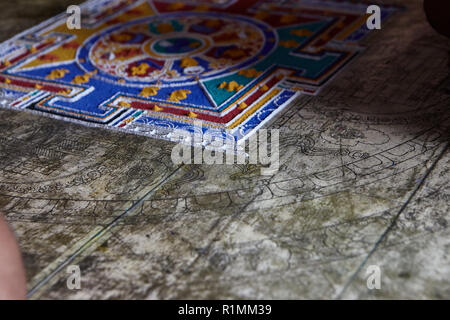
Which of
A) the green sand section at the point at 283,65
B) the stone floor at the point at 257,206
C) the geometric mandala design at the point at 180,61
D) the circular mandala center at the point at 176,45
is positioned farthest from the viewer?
the circular mandala center at the point at 176,45

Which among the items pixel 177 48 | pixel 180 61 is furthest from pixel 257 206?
pixel 177 48

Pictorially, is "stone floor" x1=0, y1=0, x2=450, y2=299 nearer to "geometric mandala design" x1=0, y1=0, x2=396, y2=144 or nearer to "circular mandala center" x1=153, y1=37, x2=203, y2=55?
"geometric mandala design" x1=0, y1=0, x2=396, y2=144

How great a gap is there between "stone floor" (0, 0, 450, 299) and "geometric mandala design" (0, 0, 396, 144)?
20 cm

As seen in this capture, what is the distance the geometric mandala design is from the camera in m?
3.37

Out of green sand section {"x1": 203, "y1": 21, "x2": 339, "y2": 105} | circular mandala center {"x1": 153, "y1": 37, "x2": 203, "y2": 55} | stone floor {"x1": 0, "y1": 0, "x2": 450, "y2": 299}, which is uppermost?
circular mandala center {"x1": 153, "y1": 37, "x2": 203, "y2": 55}

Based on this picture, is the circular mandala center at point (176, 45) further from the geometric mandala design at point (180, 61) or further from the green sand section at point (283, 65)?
the green sand section at point (283, 65)

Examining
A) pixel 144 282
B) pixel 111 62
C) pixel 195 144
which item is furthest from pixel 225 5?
pixel 144 282

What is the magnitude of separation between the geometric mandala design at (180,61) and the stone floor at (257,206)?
197mm

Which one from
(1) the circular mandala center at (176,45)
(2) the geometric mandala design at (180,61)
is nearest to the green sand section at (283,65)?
(2) the geometric mandala design at (180,61)

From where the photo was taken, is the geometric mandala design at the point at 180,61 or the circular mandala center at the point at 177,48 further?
the circular mandala center at the point at 177,48

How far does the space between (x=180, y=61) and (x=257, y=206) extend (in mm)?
1694

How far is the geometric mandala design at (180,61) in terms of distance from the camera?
133 inches

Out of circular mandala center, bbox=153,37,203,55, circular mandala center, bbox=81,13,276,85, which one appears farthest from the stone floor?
circular mandala center, bbox=153,37,203,55

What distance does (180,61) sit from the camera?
396 cm
